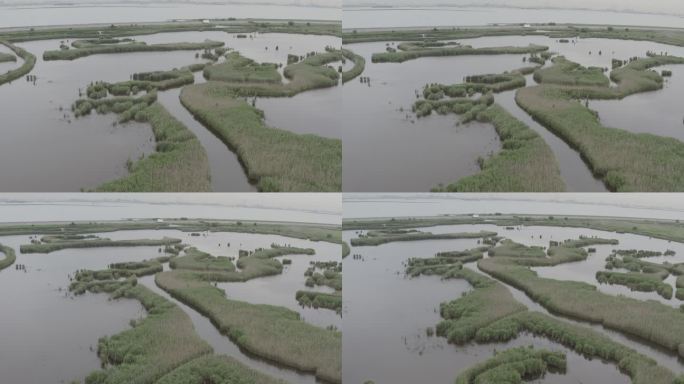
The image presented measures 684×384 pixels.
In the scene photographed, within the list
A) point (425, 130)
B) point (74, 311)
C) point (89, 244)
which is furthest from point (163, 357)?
point (89, 244)

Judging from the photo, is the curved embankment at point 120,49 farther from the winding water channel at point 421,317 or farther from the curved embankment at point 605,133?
the curved embankment at point 605,133

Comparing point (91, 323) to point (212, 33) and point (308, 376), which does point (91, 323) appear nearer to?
point (308, 376)

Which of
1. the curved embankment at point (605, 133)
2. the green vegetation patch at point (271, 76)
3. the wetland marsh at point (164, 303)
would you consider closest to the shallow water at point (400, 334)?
the wetland marsh at point (164, 303)

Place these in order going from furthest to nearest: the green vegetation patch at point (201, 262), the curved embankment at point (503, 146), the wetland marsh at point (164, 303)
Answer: the green vegetation patch at point (201, 262) < the wetland marsh at point (164, 303) < the curved embankment at point (503, 146)

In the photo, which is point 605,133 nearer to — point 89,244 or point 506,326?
point 506,326

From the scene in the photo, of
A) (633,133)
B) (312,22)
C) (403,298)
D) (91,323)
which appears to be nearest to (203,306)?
(91,323)
